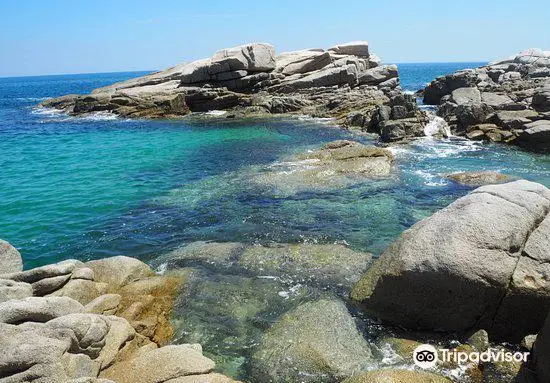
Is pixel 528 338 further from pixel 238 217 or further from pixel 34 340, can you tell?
pixel 238 217

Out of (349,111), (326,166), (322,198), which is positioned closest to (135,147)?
(326,166)

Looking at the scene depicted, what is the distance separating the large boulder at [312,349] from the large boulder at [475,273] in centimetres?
120

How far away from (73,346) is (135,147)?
94.0ft

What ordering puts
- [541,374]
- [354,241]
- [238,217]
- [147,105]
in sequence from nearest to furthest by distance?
[541,374] → [354,241] → [238,217] → [147,105]

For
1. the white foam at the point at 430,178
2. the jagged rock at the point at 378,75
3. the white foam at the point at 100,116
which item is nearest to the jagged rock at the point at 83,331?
the white foam at the point at 430,178

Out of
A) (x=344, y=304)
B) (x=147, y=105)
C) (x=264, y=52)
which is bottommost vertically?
(x=344, y=304)

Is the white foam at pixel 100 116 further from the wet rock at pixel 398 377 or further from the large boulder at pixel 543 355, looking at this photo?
the large boulder at pixel 543 355

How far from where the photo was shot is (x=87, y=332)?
8.12 metres

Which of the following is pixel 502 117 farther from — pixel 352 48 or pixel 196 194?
pixel 352 48

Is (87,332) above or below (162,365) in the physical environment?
above

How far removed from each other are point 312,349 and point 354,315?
1785 millimetres

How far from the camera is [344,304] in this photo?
35.2ft

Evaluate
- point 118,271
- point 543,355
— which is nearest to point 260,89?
point 118,271

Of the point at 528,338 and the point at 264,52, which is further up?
the point at 264,52
